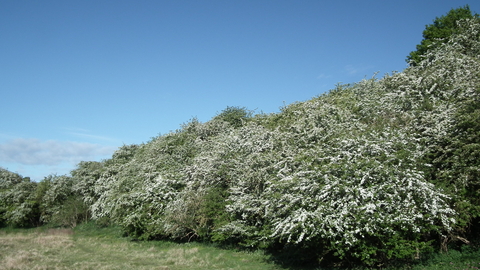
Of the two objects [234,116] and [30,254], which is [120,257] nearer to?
[30,254]

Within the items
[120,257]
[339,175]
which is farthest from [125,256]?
[339,175]

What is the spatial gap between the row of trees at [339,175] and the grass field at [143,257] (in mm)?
690

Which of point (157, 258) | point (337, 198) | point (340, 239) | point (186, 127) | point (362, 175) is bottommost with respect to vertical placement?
point (157, 258)

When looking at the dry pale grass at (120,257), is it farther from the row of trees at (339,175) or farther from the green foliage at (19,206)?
the green foliage at (19,206)

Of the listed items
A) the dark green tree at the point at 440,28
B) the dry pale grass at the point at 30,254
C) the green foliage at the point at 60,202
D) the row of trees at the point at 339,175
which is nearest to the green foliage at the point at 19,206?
the green foliage at the point at 60,202

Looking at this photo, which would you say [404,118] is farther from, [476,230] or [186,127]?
[186,127]

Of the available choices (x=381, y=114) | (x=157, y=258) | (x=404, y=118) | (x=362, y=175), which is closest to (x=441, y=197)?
(x=362, y=175)

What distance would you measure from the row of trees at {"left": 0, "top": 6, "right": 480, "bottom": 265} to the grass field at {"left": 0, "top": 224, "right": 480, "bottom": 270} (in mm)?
690

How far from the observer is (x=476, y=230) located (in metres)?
13.8

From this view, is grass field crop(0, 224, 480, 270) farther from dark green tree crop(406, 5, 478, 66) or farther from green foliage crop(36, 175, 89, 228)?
dark green tree crop(406, 5, 478, 66)

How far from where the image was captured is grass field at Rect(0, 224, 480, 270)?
12523 millimetres

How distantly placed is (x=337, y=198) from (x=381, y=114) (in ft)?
26.3

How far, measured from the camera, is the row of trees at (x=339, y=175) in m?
12.1

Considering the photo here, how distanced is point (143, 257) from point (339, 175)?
36.7ft
